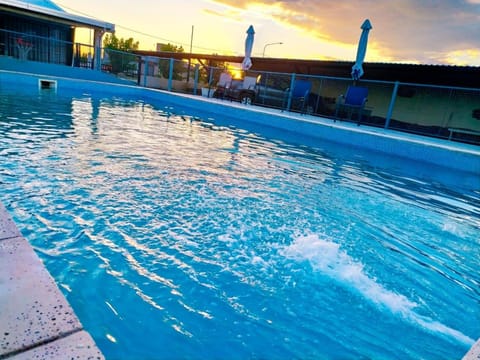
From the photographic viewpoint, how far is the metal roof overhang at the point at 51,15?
1234 centimetres

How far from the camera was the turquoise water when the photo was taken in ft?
4.69

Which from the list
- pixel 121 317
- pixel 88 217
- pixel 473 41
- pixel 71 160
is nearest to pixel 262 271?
pixel 121 317

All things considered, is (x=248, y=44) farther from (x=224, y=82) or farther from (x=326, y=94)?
(x=326, y=94)

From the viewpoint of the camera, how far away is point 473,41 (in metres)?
12.0

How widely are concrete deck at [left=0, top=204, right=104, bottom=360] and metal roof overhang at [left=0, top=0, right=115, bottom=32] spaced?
15328 millimetres

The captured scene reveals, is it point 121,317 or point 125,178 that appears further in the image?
point 125,178

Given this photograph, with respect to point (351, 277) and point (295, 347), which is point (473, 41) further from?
point (295, 347)

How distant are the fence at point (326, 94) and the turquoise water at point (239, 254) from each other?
6.42 meters

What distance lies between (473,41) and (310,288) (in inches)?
A: 581

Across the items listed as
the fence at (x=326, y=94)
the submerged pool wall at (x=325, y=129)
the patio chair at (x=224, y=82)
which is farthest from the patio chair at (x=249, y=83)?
the submerged pool wall at (x=325, y=129)

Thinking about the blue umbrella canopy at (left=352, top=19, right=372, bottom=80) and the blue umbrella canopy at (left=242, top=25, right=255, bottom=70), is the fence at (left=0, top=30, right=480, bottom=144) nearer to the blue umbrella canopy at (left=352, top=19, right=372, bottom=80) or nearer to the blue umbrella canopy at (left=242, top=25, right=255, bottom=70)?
the blue umbrella canopy at (left=352, top=19, right=372, bottom=80)

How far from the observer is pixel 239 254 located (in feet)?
6.67

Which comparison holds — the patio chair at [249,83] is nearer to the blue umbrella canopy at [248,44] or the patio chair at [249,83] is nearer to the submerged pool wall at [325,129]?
the blue umbrella canopy at [248,44]

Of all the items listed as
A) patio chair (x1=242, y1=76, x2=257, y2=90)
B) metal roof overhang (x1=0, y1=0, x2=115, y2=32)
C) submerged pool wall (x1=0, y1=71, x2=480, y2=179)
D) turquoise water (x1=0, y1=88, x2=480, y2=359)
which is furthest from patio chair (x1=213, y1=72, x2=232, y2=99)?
turquoise water (x1=0, y1=88, x2=480, y2=359)
